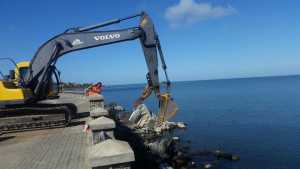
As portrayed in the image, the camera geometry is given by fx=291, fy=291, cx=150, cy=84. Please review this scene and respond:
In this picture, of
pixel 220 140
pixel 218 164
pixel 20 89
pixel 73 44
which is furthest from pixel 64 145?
pixel 220 140

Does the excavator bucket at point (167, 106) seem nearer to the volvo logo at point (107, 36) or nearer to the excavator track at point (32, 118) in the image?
the volvo logo at point (107, 36)

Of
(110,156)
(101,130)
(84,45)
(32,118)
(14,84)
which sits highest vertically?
(84,45)

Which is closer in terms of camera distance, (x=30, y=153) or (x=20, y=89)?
(x=30, y=153)

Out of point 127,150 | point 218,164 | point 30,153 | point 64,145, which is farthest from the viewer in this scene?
point 218,164

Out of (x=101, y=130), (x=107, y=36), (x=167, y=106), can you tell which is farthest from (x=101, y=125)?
(x=107, y=36)

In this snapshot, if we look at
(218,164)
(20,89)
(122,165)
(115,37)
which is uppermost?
(115,37)

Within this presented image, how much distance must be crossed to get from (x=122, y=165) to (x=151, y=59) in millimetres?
10624

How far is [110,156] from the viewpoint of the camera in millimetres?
4164

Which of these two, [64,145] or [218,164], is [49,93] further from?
[218,164]

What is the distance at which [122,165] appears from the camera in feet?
14.2

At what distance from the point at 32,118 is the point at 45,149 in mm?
4629

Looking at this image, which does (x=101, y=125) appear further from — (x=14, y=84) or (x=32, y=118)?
(x=14, y=84)

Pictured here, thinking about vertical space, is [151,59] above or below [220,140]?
above

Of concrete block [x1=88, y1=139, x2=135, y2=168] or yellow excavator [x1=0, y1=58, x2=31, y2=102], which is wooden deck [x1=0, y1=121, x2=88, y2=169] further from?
concrete block [x1=88, y1=139, x2=135, y2=168]
